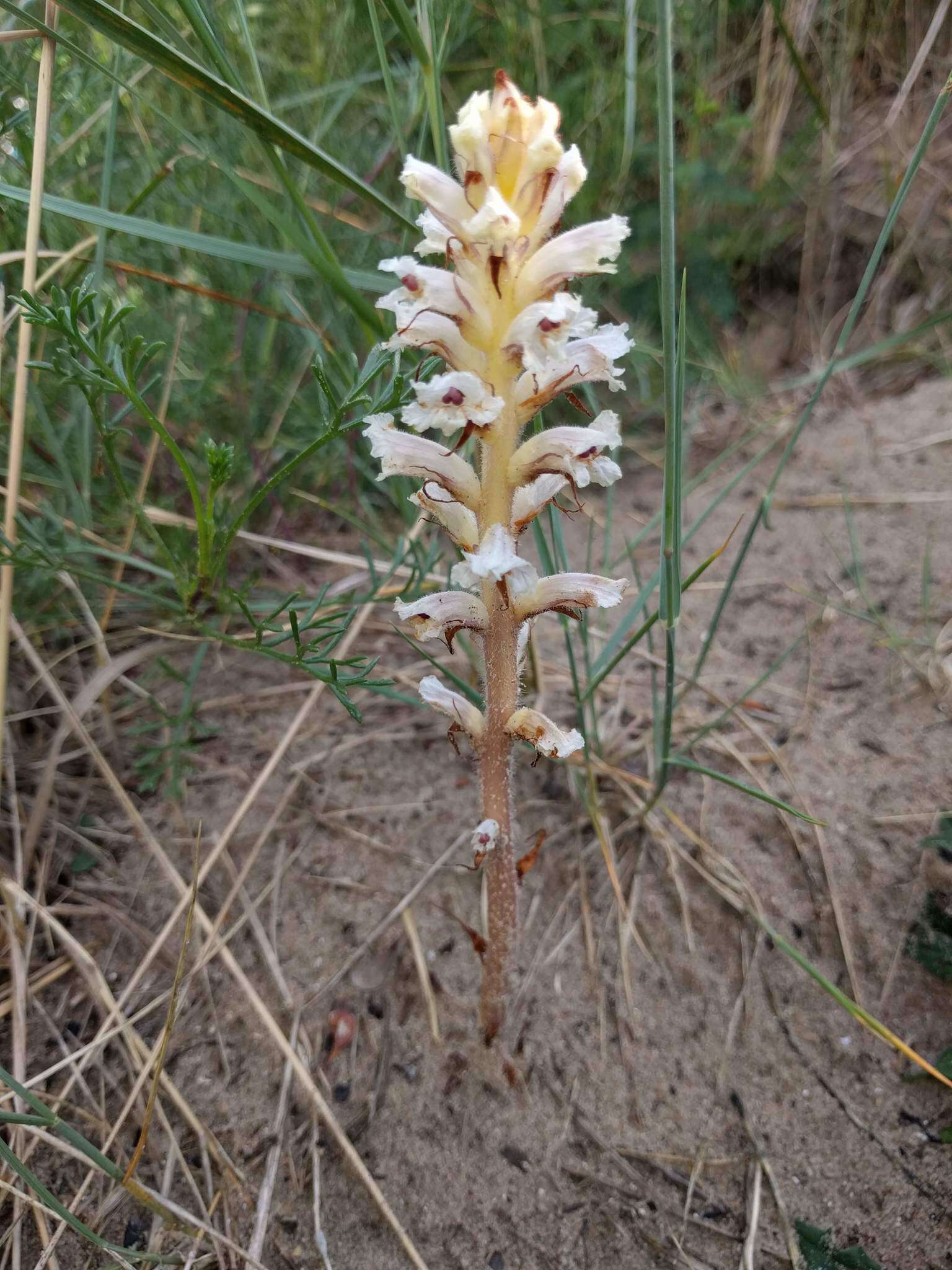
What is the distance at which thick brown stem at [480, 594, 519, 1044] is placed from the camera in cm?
117

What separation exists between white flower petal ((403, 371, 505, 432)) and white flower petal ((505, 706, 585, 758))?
0.41 meters

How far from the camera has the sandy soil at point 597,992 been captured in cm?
141

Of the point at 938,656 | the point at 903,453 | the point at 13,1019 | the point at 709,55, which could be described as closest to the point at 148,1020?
the point at 13,1019

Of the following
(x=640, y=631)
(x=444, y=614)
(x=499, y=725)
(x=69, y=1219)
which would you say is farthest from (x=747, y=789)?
(x=69, y=1219)

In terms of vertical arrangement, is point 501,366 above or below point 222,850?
above

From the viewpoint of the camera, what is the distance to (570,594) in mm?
1130

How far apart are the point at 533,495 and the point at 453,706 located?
1.05ft

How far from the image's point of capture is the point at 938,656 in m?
1.99

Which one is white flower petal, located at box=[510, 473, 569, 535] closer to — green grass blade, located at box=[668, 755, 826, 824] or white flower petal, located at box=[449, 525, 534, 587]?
white flower petal, located at box=[449, 525, 534, 587]

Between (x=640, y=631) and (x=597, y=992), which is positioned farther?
(x=597, y=992)

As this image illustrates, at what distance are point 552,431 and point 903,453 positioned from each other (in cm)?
214

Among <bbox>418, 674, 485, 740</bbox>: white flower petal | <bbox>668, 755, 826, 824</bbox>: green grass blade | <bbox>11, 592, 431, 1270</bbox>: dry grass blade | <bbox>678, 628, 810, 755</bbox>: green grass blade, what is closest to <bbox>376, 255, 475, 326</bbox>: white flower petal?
<bbox>418, 674, 485, 740</bbox>: white flower petal

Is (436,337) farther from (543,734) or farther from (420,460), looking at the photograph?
(543,734)

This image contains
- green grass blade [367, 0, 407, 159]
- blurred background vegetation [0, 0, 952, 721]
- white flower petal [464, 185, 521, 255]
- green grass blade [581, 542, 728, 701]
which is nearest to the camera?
white flower petal [464, 185, 521, 255]
